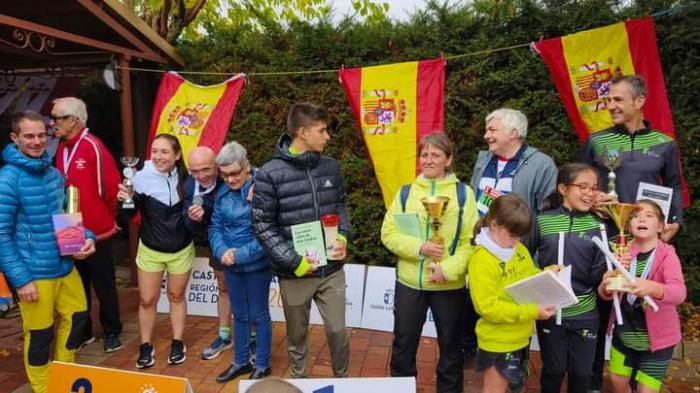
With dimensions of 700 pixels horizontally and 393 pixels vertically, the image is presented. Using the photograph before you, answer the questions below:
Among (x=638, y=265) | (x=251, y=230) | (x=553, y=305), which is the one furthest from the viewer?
(x=251, y=230)

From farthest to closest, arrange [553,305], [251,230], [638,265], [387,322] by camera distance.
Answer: [387,322] → [251,230] → [638,265] → [553,305]

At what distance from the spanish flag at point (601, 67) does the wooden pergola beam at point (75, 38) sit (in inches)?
162

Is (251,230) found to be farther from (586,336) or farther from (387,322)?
(586,336)

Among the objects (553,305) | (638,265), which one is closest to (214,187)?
(553,305)

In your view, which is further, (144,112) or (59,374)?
(144,112)

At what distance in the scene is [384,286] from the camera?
468cm

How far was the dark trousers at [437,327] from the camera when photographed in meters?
3.00

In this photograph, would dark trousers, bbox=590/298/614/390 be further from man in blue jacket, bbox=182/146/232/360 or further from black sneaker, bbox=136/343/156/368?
black sneaker, bbox=136/343/156/368

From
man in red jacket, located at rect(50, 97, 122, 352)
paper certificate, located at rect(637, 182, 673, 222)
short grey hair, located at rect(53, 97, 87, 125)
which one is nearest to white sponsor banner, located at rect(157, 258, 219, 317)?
man in red jacket, located at rect(50, 97, 122, 352)

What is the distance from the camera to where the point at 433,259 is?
2.88 m

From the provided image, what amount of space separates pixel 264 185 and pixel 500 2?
3.38 m

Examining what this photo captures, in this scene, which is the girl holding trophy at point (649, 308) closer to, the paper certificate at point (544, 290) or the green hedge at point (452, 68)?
the paper certificate at point (544, 290)

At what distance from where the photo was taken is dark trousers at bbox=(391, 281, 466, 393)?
3.00 meters

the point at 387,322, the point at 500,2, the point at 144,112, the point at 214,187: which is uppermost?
the point at 500,2
